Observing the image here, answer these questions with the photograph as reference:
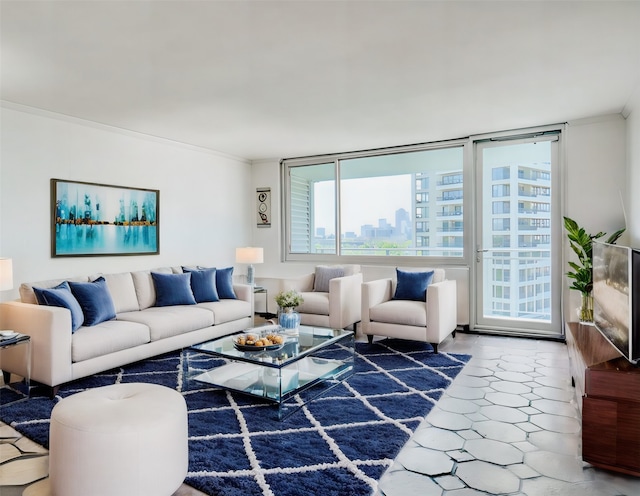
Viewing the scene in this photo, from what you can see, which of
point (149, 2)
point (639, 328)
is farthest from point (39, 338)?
point (639, 328)

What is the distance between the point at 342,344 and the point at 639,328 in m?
2.82

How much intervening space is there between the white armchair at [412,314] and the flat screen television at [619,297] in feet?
4.76

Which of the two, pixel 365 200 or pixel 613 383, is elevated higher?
pixel 365 200

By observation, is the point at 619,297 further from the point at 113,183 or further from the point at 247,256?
the point at 113,183

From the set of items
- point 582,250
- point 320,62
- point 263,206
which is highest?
point 320,62

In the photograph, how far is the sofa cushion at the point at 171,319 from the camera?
396 centimetres

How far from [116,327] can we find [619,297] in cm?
368

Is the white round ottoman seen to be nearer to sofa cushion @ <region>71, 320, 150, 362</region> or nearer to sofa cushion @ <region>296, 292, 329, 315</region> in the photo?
sofa cushion @ <region>71, 320, 150, 362</region>

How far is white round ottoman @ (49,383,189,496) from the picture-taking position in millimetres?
1766

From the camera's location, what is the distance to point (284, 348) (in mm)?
3258

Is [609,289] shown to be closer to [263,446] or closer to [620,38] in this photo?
[620,38]

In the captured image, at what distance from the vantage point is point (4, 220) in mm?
3838

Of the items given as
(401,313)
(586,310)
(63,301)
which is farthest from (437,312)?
(63,301)

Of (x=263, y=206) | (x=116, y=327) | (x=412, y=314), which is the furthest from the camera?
(x=263, y=206)
